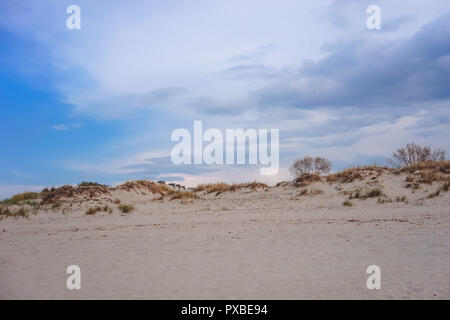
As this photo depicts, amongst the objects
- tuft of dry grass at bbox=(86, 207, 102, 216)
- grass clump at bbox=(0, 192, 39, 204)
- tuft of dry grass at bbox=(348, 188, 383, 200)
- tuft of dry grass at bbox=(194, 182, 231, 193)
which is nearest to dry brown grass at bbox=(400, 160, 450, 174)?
tuft of dry grass at bbox=(348, 188, 383, 200)

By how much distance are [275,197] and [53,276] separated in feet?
59.3

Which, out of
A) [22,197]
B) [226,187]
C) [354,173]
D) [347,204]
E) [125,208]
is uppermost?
[354,173]

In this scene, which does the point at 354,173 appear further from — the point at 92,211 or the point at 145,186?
the point at 92,211

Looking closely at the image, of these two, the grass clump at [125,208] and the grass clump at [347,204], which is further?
the grass clump at [125,208]

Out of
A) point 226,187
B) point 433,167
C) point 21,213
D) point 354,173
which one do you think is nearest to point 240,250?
point 21,213

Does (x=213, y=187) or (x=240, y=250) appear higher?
(x=213, y=187)

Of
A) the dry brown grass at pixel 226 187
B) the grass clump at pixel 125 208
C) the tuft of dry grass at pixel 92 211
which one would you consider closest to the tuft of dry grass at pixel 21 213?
the tuft of dry grass at pixel 92 211

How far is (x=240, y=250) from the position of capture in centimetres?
1237

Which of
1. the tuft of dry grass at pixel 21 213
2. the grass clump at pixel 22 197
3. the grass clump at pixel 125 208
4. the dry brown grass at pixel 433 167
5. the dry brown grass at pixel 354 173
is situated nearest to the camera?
the tuft of dry grass at pixel 21 213

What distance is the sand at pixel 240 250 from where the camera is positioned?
329 inches

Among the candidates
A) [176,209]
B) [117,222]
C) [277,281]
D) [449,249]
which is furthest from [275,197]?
[277,281]

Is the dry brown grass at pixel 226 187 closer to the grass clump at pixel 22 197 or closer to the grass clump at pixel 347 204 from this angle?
the grass clump at pixel 347 204

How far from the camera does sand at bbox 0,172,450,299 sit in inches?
329
